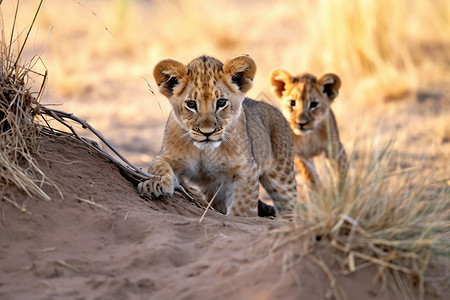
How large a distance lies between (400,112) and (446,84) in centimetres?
124

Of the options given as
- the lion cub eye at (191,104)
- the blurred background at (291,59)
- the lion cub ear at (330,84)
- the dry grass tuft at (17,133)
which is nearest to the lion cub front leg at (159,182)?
the lion cub eye at (191,104)

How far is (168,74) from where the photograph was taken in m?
5.30

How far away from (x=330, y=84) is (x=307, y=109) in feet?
1.54

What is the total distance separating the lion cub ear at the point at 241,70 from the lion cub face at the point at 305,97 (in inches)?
81.7

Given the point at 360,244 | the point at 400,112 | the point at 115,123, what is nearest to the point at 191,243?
the point at 360,244

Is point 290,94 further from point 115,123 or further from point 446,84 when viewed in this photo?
point 446,84

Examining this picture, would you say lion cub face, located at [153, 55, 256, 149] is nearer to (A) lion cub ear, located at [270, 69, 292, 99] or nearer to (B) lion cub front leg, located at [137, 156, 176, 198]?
(B) lion cub front leg, located at [137, 156, 176, 198]

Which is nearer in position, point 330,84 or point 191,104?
point 191,104

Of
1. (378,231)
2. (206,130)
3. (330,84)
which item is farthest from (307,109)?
(378,231)

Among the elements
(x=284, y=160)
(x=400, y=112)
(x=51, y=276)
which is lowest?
(x=51, y=276)

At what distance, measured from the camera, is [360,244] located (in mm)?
3393

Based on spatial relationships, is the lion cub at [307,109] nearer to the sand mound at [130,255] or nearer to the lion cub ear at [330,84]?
the lion cub ear at [330,84]

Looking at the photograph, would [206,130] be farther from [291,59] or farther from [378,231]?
[291,59]

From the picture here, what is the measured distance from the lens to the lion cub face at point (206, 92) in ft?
16.6
